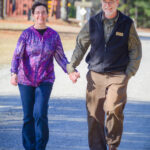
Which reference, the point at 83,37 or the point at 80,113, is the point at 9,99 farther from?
the point at 83,37

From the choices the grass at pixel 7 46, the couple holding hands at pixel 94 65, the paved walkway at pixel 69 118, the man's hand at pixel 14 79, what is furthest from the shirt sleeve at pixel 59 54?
the grass at pixel 7 46

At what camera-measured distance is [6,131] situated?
7.57 m

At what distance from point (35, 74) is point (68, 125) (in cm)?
235

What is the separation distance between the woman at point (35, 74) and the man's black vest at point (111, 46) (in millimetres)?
501

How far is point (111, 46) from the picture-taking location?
587 centimetres

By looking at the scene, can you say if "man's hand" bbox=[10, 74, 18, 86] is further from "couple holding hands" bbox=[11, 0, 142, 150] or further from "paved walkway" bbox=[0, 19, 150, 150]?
"paved walkway" bbox=[0, 19, 150, 150]

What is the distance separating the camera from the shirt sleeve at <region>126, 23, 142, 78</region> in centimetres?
591

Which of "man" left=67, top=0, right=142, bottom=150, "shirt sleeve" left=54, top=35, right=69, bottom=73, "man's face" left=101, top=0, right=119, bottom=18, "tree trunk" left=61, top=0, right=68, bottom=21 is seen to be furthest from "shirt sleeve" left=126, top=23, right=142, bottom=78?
"tree trunk" left=61, top=0, right=68, bottom=21

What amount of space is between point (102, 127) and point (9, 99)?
4.71 m

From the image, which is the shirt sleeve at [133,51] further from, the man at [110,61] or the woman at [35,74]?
the woman at [35,74]

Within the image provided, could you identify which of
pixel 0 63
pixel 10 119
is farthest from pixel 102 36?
pixel 0 63

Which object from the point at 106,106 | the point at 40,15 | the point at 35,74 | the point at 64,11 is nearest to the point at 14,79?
the point at 35,74

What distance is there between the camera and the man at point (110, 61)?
19.3ft

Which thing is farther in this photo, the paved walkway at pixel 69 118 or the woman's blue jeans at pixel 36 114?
the paved walkway at pixel 69 118
